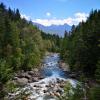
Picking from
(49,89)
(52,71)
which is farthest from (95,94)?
(52,71)

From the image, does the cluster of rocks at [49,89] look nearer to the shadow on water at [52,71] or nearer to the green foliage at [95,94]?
the shadow on water at [52,71]

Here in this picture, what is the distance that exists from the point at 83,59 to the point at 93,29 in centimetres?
803

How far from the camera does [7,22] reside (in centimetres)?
7162


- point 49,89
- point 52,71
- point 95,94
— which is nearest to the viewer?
point 95,94

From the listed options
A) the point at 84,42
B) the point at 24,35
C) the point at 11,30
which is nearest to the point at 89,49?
the point at 84,42

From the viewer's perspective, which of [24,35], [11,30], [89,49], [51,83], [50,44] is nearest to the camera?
[51,83]

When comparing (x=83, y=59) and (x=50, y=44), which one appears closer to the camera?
(x=83, y=59)

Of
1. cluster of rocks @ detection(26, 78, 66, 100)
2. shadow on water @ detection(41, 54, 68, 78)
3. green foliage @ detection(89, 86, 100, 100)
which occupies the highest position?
green foliage @ detection(89, 86, 100, 100)

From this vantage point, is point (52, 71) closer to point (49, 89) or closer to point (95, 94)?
point (49, 89)

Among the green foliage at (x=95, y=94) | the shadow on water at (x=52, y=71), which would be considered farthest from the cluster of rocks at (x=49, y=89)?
the green foliage at (x=95, y=94)

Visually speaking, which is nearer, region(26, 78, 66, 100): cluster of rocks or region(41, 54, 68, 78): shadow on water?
region(26, 78, 66, 100): cluster of rocks

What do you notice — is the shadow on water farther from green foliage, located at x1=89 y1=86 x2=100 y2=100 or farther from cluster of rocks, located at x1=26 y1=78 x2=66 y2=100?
green foliage, located at x1=89 y1=86 x2=100 y2=100

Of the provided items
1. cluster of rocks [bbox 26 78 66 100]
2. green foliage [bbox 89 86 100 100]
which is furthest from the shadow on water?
green foliage [bbox 89 86 100 100]

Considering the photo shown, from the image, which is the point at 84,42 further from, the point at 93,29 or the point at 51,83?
the point at 51,83
